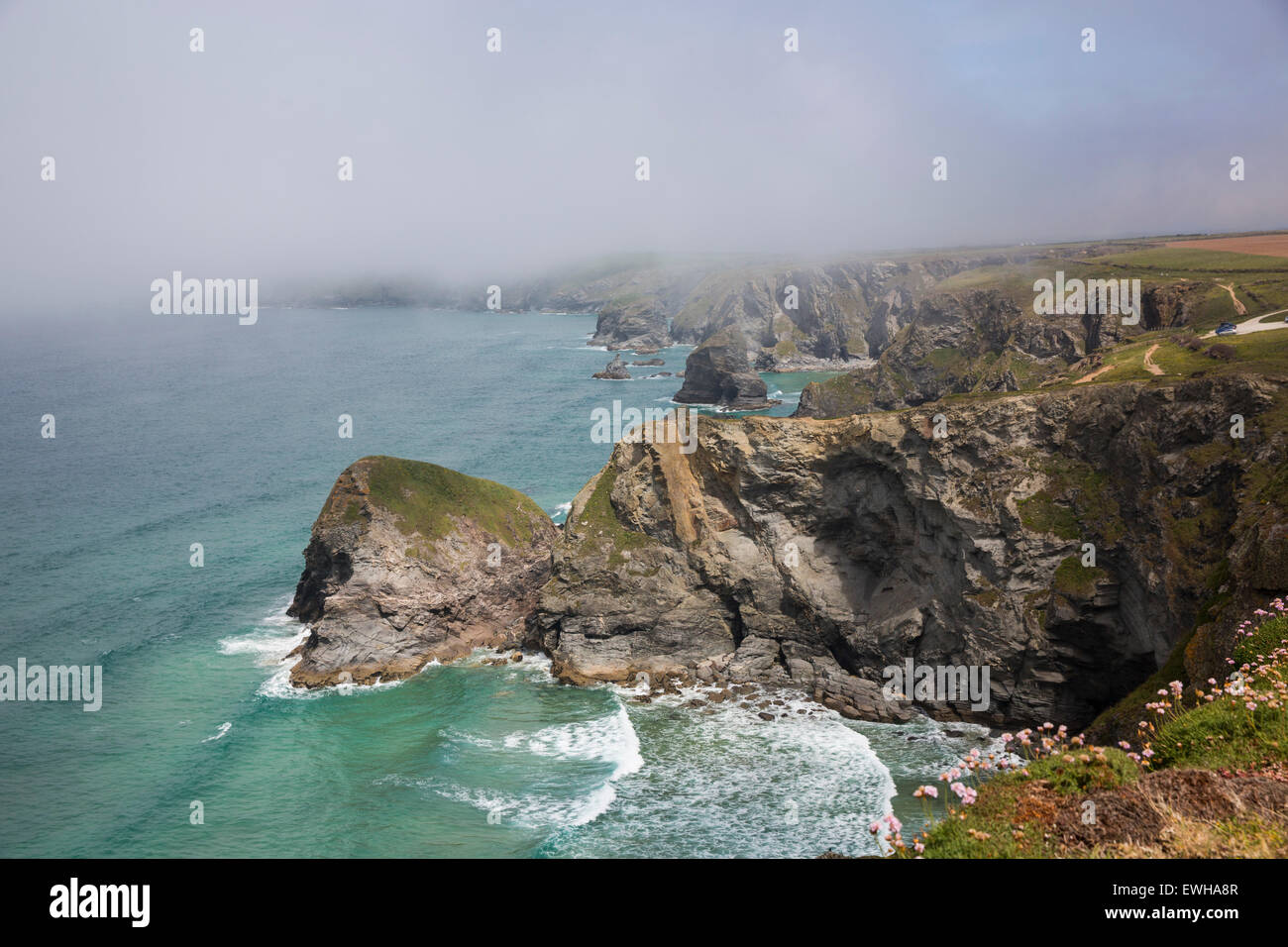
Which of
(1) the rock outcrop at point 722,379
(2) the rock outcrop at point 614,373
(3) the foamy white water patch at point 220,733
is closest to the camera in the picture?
(3) the foamy white water patch at point 220,733

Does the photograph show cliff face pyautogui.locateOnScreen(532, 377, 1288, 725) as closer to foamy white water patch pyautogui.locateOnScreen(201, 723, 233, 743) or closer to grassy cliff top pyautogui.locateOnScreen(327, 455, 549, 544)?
grassy cliff top pyautogui.locateOnScreen(327, 455, 549, 544)

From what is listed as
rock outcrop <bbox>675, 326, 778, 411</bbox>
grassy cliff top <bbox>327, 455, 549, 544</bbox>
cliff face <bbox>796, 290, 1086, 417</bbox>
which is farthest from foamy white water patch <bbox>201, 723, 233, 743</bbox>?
rock outcrop <bbox>675, 326, 778, 411</bbox>

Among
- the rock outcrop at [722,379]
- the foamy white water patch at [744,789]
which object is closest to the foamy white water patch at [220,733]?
the foamy white water patch at [744,789]

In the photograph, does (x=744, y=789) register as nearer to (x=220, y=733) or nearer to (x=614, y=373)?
(x=220, y=733)

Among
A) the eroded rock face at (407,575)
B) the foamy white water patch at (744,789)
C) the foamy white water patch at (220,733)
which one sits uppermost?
the eroded rock face at (407,575)

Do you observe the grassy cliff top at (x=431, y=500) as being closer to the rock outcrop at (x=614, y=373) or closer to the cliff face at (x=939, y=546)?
the cliff face at (x=939, y=546)

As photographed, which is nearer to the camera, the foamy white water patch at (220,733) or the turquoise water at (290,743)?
the turquoise water at (290,743)

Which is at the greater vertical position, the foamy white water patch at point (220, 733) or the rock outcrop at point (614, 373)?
the rock outcrop at point (614, 373)
